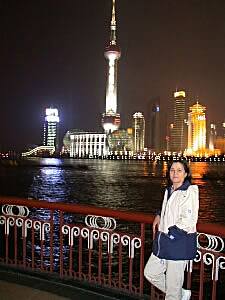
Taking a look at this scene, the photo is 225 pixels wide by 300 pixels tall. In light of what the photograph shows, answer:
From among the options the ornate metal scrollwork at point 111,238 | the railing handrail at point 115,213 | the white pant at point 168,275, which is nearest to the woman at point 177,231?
the white pant at point 168,275

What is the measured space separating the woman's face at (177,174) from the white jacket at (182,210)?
176 millimetres

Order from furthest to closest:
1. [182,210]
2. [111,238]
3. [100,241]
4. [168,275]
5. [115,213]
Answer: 1. [100,241]
2. [111,238]
3. [115,213]
4. [168,275]
5. [182,210]

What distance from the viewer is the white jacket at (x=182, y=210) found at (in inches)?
180

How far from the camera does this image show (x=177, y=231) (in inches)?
181

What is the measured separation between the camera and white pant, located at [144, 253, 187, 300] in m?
4.76

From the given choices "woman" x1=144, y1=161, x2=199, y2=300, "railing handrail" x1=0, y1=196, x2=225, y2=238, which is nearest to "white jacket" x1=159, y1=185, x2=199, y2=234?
"woman" x1=144, y1=161, x2=199, y2=300

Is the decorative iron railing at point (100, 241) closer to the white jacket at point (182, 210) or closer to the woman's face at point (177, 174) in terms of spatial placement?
the white jacket at point (182, 210)

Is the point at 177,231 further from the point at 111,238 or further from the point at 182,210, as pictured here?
the point at 111,238

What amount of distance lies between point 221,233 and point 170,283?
90 centimetres

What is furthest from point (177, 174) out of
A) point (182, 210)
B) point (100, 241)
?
point (100, 241)

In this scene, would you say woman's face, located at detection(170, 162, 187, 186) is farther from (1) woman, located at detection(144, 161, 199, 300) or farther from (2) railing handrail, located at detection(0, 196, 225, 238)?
(2) railing handrail, located at detection(0, 196, 225, 238)

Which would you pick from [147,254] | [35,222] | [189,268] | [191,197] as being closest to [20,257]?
[147,254]

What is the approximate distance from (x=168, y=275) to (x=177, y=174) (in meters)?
1.24

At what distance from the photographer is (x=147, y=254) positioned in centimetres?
1396
